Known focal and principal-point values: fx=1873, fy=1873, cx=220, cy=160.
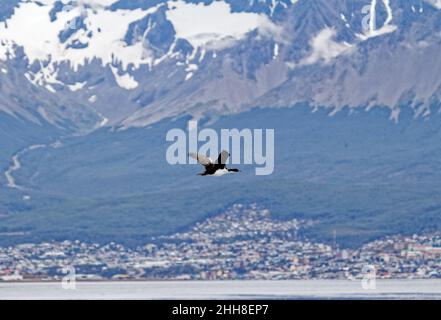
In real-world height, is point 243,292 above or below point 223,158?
above

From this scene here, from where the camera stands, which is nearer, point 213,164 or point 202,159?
point 202,159

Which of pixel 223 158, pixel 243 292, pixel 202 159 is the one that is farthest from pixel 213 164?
pixel 243 292

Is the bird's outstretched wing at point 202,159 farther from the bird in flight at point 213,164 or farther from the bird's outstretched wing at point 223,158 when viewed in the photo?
the bird's outstretched wing at point 223,158

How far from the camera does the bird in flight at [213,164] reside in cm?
2264

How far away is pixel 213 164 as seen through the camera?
23375 mm

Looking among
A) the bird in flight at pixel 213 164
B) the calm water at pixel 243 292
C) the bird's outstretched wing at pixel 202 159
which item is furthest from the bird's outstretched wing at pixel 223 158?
the calm water at pixel 243 292

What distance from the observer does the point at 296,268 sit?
633 feet

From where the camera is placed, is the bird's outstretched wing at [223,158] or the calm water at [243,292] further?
the calm water at [243,292]

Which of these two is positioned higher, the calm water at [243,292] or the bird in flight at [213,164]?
the calm water at [243,292]

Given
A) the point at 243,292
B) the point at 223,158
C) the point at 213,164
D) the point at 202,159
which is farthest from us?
the point at 243,292

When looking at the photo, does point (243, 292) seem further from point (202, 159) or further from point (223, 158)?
point (223, 158)

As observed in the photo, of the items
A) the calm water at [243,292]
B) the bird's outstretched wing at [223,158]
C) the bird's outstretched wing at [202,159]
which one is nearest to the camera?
the bird's outstretched wing at [223,158]
